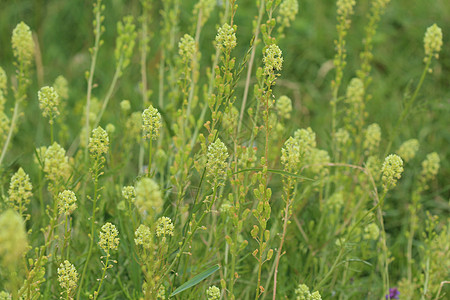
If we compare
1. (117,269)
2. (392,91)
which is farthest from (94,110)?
(392,91)

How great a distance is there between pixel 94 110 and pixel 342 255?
62.4 inches

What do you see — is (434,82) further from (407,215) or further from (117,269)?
(117,269)

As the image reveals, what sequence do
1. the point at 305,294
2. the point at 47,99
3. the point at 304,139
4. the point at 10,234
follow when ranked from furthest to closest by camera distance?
the point at 304,139
the point at 305,294
the point at 47,99
the point at 10,234

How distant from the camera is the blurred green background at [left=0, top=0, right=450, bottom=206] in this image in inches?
→ 161

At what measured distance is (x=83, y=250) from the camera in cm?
235

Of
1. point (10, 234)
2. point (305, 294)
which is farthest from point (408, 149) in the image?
point (10, 234)

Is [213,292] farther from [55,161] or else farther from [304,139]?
[304,139]

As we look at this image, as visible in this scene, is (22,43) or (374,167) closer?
(22,43)

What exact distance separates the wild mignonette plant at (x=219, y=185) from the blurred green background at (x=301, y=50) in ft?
0.12

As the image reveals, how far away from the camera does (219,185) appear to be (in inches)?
67.1

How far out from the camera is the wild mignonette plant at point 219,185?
1.64m

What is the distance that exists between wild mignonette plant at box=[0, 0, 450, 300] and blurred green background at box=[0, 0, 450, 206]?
38 mm

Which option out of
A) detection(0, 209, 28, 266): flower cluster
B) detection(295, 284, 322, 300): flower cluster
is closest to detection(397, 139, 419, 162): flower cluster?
detection(295, 284, 322, 300): flower cluster

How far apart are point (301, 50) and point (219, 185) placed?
3.21 m
